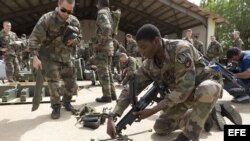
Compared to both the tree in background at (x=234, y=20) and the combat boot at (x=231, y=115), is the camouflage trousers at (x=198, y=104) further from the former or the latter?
the tree in background at (x=234, y=20)

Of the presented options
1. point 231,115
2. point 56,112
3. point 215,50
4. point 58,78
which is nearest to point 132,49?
point 215,50

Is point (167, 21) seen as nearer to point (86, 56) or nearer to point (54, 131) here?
point (86, 56)

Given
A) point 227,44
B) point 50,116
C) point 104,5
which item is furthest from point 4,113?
point 227,44

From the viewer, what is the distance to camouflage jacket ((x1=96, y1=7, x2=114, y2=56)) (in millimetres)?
5531

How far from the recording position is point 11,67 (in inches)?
357

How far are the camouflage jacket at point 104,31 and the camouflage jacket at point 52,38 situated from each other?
2.65 feet

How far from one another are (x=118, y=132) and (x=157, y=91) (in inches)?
21.3

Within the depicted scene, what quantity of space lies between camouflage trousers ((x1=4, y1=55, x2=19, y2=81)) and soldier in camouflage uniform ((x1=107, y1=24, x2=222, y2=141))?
6560mm

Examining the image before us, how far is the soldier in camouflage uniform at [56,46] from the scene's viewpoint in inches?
173

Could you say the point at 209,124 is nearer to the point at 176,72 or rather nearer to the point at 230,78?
the point at 176,72

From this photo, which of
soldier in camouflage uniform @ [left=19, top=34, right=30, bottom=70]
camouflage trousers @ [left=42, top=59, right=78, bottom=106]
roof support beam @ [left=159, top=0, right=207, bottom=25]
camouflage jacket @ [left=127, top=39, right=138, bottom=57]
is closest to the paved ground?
camouflage trousers @ [left=42, top=59, right=78, bottom=106]

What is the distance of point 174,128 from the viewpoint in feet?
11.9

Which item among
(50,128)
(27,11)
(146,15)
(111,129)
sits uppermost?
(27,11)

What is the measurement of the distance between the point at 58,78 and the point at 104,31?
1324 millimetres
